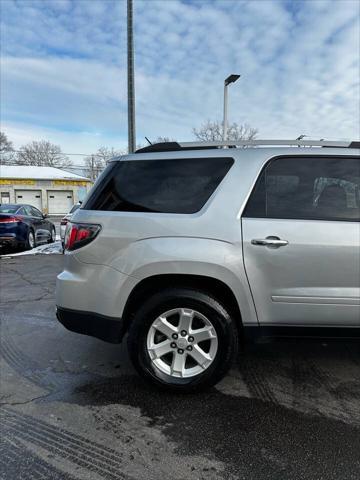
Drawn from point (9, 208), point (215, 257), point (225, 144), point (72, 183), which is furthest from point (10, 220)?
point (72, 183)

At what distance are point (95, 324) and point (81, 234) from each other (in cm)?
72

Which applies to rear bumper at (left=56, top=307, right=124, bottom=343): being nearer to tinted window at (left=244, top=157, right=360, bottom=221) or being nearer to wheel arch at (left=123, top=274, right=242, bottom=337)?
wheel arch at (left=123, top=274, right=242, bottom=337)

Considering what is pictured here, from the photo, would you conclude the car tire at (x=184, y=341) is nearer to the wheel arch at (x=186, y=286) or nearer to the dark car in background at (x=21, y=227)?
the wheel arch at (x=186, y=286)

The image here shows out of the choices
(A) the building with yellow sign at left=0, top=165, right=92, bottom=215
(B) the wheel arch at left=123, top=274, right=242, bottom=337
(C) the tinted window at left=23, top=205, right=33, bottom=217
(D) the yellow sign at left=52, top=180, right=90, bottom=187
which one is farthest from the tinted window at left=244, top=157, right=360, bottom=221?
(D) the yellow sign at left=52, top=180, right=90, bottom=187

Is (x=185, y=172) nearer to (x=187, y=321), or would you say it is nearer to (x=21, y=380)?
Result: (x=187, y=321)

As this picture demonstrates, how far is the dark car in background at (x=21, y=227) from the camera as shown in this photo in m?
10.2

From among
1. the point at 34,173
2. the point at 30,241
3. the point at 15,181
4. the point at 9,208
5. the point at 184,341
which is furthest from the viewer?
the point at 34,173

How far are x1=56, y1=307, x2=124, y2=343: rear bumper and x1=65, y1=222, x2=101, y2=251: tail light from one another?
0.53 meters

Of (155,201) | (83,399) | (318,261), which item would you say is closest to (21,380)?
(83,399)

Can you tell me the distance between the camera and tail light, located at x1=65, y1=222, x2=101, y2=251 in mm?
2806

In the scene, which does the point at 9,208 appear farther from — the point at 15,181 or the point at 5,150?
the point at 5,150

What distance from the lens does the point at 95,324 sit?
2.82 m

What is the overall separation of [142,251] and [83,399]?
1.23 m

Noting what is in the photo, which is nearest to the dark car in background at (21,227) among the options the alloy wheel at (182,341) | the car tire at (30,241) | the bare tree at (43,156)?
the car tire at (30,241)
